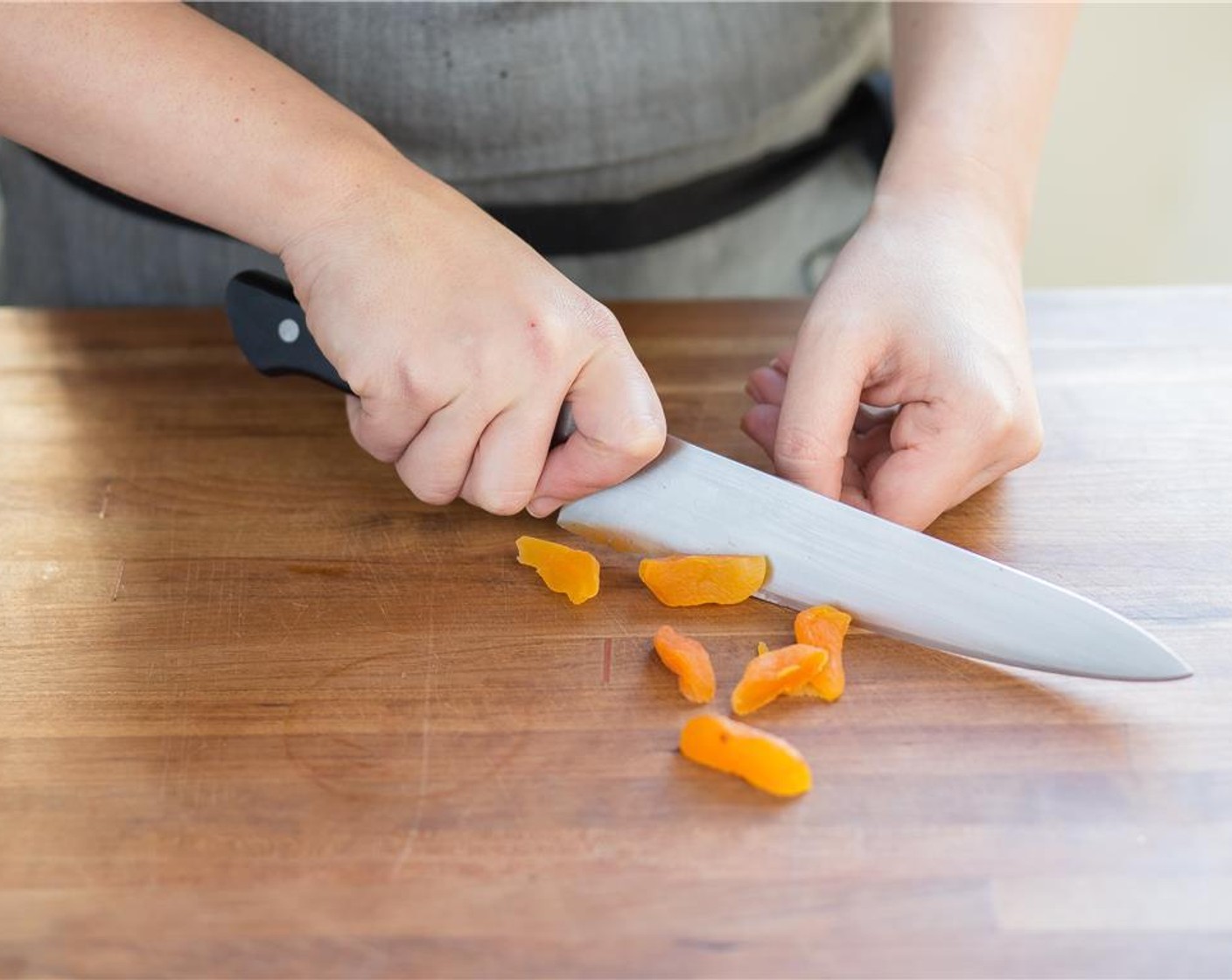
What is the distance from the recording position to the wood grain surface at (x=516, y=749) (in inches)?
31.6

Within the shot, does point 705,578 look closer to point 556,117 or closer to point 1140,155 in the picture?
point 556,117

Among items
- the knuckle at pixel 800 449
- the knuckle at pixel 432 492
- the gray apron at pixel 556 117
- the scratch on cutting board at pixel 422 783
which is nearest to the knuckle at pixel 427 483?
the knuckle at pixel 432 492

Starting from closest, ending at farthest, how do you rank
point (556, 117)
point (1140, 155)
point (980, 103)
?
point (980, 103)
point (556, 117)
point (1140, 155)

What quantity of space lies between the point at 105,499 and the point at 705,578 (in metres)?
0.52

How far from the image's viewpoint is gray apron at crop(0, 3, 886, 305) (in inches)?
50.6

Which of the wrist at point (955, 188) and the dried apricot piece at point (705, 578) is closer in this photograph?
the dried apricot piece at point (705, 578)

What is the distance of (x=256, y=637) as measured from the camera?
39.7 inches

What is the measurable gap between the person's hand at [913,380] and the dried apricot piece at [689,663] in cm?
18

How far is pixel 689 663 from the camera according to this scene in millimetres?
953

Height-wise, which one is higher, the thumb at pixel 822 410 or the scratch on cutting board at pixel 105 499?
the thumb at pixel 822 410

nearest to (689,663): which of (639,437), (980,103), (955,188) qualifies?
(639,437)

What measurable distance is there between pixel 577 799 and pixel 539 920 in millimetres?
90

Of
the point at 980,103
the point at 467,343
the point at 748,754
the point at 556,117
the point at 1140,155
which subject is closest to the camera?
the point at 748,754

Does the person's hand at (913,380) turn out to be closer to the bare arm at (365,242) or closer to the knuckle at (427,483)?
the bare arm at (365,242)
